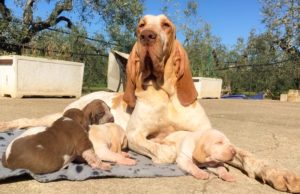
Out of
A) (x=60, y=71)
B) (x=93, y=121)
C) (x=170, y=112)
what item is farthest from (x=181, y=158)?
(x=60, y=71)

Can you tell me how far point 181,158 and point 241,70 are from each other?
59.0ft

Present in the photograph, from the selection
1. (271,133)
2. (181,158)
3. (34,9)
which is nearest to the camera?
(181,158)

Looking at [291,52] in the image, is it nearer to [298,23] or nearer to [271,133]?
[298,23]

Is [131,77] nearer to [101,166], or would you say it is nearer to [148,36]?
[148,36]

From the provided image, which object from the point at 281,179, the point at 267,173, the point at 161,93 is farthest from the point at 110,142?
the point at 281,179

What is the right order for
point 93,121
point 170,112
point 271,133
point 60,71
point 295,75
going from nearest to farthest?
point 170,112 → point 93,121 → point 271,133 → point 60,71 → point 295,75

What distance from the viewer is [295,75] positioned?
19484mm

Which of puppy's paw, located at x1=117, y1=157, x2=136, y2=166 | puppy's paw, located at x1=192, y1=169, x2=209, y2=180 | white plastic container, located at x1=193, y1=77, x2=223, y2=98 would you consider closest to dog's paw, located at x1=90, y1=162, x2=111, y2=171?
puppy's paw, located at x1=117, y1=157, x2=136, y2=166

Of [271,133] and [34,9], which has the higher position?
[34,9]

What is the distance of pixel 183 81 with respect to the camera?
4.01 meters

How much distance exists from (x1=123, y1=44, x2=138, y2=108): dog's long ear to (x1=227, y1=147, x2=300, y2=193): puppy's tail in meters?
1.14

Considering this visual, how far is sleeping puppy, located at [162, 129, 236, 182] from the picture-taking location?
128 inches

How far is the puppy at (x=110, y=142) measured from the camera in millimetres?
3570

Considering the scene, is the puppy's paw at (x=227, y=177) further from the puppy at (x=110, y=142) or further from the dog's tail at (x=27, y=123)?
the dog's tail at (x=27, y=123)
